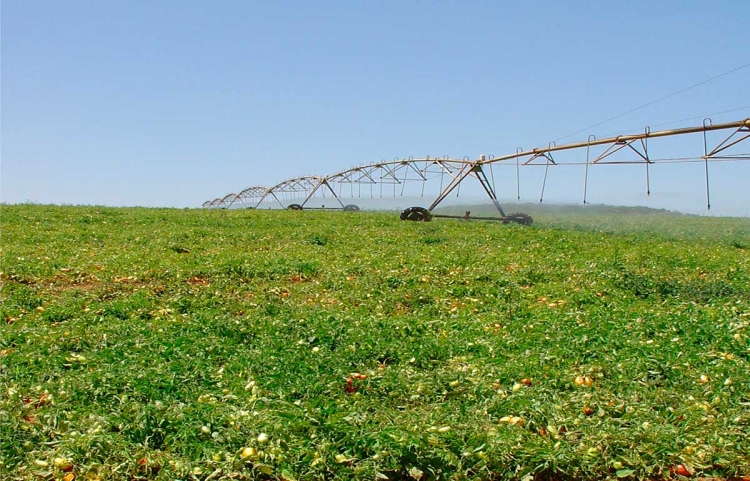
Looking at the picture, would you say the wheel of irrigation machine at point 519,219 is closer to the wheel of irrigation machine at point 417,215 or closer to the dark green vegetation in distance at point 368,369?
the wheel of irrigation machine at point 417,215

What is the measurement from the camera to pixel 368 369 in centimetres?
706

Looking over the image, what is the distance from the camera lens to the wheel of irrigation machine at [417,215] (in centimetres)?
2959

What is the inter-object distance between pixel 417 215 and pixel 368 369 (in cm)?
2291

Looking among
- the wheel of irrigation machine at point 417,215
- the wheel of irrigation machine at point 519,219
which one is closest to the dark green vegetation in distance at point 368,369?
the wheel of irrigation machine at point 519,219

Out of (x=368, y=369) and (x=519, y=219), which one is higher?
(x=519, y=219)

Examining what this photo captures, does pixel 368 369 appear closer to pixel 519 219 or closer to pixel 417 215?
pixel 417 215

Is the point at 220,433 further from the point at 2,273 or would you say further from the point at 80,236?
the point at 80,236

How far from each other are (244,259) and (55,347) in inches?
273

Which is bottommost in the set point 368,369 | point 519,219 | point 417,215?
point 368,369

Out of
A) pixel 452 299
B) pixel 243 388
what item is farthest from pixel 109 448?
pixel 452 299

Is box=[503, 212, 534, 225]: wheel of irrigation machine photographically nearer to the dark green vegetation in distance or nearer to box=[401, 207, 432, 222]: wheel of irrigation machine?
box=[401, 207, 432, 222]: wheel of irrigation machine

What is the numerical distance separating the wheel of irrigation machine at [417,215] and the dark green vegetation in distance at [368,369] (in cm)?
1545

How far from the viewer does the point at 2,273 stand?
11.8 m

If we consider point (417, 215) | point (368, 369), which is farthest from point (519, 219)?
point (368, 369)
